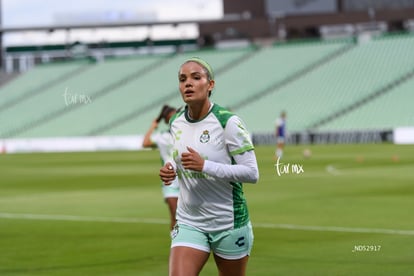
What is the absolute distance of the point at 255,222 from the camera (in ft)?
69.3

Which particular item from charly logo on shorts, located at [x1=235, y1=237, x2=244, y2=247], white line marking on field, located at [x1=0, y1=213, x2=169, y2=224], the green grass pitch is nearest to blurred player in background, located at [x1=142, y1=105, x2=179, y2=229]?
the green grass pitch

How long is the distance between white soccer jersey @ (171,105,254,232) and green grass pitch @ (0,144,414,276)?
3.89 ft

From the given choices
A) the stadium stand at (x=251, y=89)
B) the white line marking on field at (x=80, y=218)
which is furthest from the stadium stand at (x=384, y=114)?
the white line marking on field at (x=80, y=218)

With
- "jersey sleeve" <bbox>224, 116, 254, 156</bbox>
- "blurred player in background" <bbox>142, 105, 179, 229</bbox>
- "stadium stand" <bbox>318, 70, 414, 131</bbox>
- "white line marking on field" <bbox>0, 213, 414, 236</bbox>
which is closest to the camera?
"jersey sleeve" <bbox>224, 116, 254, 156</bbox>

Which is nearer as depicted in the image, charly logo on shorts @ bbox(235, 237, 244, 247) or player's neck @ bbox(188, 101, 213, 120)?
player's neck @ bbox(188, 101, 213, 120)

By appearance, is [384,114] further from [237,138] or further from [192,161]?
[192,161]

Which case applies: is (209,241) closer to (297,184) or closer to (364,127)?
(297,184)

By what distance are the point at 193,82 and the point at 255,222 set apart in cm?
1266

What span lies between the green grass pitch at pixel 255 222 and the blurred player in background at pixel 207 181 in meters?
1.22

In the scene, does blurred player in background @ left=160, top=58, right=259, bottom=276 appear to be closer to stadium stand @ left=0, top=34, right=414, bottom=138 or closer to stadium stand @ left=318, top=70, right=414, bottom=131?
stadium stand @ left=318, top=70, right=414, bottom=131

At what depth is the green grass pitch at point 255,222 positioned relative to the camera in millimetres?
15234

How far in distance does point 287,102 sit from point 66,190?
3825 cm

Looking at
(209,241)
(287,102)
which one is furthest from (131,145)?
(209,241)

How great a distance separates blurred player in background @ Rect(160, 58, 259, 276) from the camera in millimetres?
8711
